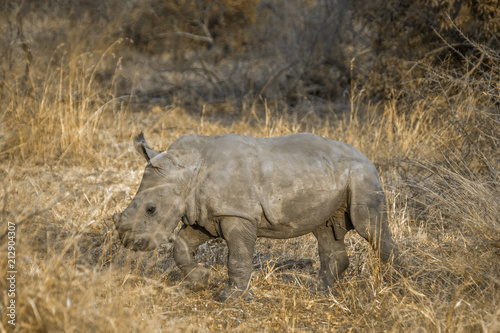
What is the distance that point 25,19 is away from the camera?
11.0 metres

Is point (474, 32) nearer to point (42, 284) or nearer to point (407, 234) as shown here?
point (407, 234)

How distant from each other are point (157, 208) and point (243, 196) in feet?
1.91

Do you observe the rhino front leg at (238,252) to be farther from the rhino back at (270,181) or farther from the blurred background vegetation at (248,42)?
the blurred background vegetation at (248,42)

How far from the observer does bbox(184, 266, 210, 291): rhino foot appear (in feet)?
12.6

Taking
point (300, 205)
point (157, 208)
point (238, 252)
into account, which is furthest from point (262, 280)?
point (157, 208)

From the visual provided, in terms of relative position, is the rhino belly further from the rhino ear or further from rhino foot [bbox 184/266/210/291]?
the rhino ear

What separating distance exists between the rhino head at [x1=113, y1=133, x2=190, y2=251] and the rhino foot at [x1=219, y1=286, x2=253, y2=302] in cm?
54

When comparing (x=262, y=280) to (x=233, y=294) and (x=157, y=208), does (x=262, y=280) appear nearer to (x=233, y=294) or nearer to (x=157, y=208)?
(x=233, y=294)

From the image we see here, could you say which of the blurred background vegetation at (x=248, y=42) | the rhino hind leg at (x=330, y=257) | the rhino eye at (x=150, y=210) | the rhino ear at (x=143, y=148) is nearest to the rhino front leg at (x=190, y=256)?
the rhino eye at (x=150, y=210)

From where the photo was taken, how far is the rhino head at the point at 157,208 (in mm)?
3723

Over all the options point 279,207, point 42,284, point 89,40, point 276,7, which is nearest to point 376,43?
point 276,7

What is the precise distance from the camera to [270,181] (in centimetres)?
374

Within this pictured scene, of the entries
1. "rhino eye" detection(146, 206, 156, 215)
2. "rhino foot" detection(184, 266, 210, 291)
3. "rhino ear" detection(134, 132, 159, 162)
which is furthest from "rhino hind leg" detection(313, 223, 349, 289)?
"rhino ear" detection(134, 132, 159, 162)

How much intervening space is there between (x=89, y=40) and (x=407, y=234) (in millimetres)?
8250
